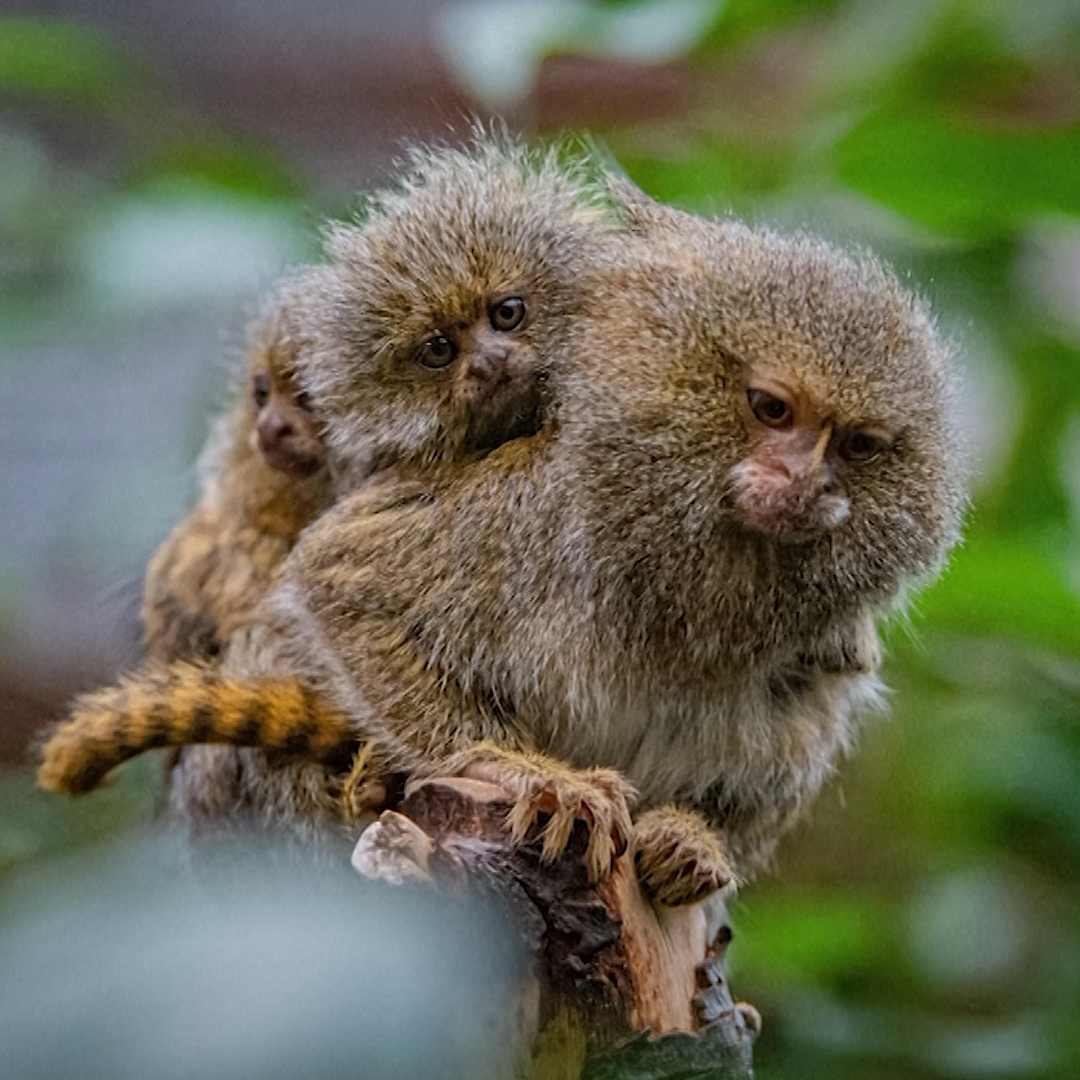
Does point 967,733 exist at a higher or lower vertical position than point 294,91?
lower

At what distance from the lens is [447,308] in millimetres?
1833

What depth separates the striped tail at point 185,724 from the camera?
167cm

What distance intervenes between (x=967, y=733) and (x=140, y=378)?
1.57 meters

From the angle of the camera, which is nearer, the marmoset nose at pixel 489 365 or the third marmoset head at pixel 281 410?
the marmoset nose at pixel 489 365

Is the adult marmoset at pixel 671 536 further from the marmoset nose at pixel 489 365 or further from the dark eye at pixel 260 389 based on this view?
the dark eye at pixel 260 389

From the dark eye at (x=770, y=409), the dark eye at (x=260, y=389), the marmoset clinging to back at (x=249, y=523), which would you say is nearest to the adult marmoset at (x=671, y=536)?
the dark eye at (x=770, y=409)

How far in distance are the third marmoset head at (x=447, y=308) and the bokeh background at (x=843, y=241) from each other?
0.23 meters

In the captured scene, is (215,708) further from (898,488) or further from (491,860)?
(898,488)

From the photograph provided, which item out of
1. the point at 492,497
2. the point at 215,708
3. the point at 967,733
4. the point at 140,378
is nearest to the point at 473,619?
the point at 492,497

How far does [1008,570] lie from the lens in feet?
6.68

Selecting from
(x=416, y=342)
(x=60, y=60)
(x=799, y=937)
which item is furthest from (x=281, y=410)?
(x=799, y=937)

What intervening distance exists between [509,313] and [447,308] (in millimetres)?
75

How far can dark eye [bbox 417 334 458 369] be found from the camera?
182cm

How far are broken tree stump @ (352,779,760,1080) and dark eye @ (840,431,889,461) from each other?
1.43ft
